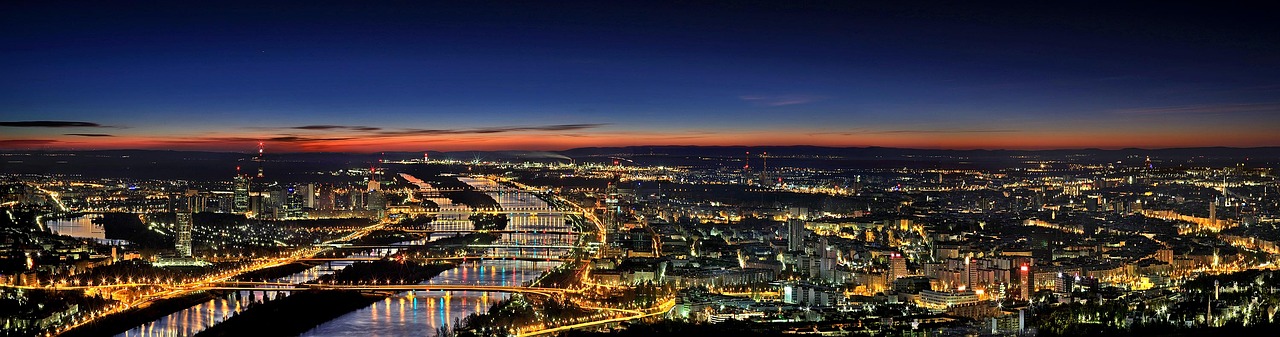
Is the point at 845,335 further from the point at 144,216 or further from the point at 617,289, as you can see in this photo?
the point at 144,216

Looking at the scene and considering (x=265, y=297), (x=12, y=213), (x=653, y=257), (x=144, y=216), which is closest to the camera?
(x=265, y=297)

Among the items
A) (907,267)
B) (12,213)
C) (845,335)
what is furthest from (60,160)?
(845,335)

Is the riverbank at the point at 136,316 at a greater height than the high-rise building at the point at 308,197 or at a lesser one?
lesser

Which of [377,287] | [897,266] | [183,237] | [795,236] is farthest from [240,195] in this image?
[897,266]

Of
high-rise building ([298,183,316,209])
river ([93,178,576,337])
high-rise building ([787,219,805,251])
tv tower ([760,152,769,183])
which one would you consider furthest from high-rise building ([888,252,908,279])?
tv tower ([760,152,769,183])

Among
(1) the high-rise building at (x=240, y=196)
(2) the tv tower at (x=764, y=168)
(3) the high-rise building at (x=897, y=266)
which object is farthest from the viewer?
(2) the tv tower at (x=764, y=168)

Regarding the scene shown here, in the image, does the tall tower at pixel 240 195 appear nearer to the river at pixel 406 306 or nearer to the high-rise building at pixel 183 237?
the high-rise building at pixel 183 237

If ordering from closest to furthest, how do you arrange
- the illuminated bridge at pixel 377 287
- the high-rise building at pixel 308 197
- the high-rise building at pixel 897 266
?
the illuminated bridge at pixel 377 287 < the high-rise building at pixel 897 266 < the high-rise building at pixel 308 197

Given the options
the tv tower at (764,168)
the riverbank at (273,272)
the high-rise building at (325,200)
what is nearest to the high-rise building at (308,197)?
the high-rise building at (325,200)
